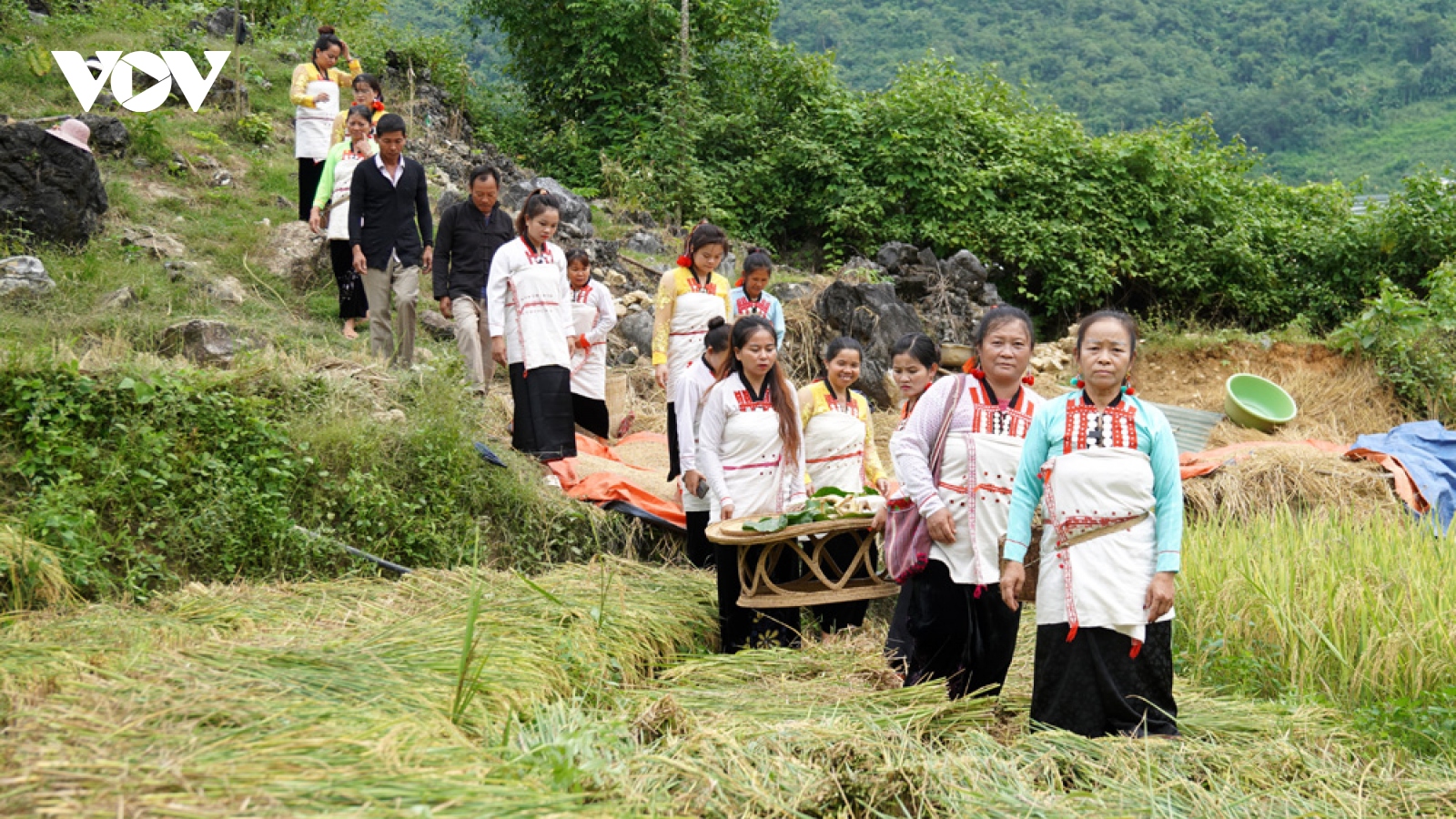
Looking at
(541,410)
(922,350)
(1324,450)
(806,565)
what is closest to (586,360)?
(541,410)

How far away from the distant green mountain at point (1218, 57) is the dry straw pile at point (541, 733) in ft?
66.9

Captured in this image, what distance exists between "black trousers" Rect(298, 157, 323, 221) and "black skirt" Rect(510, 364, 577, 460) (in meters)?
3.78

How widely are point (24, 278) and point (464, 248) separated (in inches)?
108

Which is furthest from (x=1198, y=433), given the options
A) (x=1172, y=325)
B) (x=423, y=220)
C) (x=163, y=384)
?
(x=163, y=384)

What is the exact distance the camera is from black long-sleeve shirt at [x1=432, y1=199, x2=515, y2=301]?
780cm

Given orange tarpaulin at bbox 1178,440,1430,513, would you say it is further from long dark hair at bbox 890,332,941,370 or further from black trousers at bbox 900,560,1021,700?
black trousers at bbox 900,560,1021,700

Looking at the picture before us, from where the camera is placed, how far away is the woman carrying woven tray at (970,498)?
4.18 meters

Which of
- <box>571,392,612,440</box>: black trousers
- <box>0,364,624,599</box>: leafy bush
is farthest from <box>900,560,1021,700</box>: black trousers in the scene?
<box>571,392,612,440</box>: black trousers

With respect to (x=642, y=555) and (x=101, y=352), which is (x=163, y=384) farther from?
(x=642, y=555)

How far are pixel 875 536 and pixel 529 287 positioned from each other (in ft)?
9.92

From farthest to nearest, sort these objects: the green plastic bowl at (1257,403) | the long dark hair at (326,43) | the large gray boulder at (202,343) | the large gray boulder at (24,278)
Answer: the green plastic bowl at (1257,403), the long dark hair at (326,43), the large gray boulder at (24,278), the large gray boulder at (202,343)

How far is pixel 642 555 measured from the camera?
6.61 m

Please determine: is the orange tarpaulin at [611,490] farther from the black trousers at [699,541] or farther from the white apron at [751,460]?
the white apron at [751,460]

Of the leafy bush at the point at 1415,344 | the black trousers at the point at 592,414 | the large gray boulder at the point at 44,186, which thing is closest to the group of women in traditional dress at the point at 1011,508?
the black trousers at the point at 592,414
